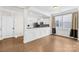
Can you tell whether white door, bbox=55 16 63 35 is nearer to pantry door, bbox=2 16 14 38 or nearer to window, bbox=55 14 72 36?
window, bbox=55 14 72 36

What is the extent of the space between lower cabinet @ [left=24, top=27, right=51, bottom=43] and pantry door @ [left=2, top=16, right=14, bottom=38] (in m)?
0.43

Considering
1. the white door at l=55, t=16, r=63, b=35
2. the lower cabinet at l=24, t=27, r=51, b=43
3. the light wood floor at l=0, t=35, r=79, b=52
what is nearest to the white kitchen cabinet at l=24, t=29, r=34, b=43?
the lower cabinet at l=24, t=27, r=51, b=43

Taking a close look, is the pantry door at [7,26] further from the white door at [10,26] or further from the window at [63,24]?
the window at [63,24]

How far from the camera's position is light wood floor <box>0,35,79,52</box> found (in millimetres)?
2580

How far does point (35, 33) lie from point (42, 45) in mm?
383

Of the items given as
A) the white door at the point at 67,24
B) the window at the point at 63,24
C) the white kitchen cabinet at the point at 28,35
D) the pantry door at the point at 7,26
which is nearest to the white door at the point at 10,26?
the pantry door at the point at 7,26

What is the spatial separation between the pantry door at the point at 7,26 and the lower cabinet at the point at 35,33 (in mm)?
434

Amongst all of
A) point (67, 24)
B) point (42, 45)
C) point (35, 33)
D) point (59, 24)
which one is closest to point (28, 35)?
point (35, 33)

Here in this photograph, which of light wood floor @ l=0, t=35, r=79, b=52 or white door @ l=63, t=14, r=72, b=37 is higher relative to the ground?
white door @ l=63, t=14, r=72, b=37
